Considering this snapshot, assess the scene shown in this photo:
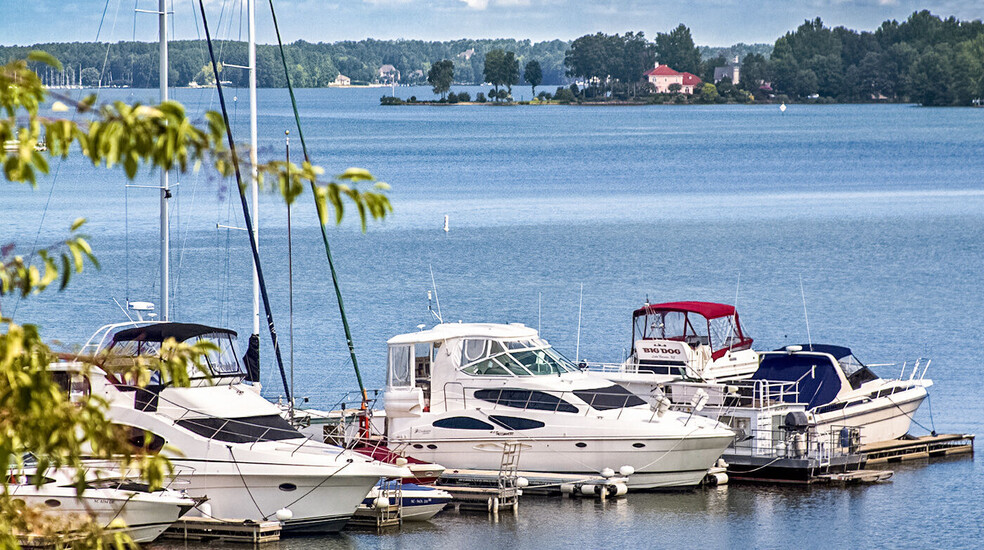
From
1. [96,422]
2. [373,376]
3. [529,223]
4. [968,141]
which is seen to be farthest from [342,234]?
[968,141]

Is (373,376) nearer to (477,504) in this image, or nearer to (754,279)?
(477,504)

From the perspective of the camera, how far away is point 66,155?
6.93m

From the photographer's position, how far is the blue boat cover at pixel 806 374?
98.2 ft

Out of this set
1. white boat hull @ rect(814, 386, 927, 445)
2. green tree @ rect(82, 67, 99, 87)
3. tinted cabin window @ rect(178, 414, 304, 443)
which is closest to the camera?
tinted cabin window @ rect(178, 414, 304, 443)

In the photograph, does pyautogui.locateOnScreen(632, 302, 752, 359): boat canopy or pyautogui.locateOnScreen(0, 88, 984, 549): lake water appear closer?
pyautogui.locateOnScreen(0, 88, 984, 549): lake water

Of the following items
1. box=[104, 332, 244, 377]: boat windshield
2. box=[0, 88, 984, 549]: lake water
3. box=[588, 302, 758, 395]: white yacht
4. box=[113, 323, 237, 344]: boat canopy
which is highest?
box=[113, 323, 237, 344]: boat canopy

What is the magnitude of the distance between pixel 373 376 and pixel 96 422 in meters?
33.2

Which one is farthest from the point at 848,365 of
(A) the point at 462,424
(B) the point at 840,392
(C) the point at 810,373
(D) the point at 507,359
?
(A) the point at 462,424

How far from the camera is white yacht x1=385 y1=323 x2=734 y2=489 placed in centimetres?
2652

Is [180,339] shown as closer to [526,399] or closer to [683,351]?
[526,399]

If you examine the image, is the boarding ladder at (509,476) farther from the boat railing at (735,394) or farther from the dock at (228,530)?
the dock at (228,530)

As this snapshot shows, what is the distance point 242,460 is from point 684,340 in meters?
13.1

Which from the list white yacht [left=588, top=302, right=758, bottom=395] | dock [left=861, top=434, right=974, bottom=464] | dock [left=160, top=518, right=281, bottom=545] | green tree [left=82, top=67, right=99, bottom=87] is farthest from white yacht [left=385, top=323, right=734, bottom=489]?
green tree [left=82, top=67, right=99, bottom=87]

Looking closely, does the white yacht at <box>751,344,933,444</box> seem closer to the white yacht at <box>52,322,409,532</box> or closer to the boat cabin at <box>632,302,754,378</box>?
the boat cabin at <box>632,302,754,378</box>
